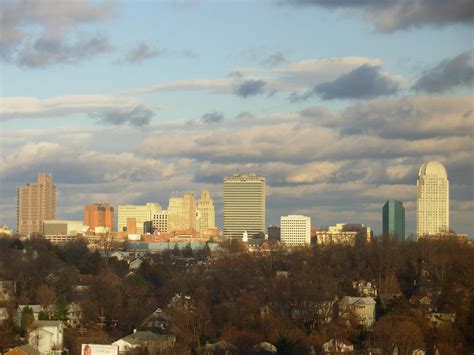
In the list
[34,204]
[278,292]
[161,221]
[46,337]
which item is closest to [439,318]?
[278,292]

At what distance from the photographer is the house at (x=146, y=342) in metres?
33.1

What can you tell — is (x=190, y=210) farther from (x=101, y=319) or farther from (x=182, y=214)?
(x=101, y=319)

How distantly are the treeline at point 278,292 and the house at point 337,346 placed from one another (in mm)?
356

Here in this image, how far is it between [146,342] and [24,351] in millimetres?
4113

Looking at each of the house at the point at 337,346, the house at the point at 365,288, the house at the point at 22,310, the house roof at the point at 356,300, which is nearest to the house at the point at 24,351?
the house at the point at 22,310

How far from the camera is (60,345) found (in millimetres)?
34719

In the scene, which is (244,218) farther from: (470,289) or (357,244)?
(470,289)

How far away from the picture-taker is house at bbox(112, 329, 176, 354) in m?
33.1

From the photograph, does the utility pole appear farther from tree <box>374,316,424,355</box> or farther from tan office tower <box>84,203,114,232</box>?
tan office tower <box>84,203,114,232</box>

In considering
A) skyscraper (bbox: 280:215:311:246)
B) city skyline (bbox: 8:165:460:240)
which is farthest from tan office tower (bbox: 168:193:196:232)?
skyscraper (bbox: 280:215:311:246)

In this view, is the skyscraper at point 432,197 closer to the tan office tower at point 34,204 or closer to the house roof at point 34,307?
the tan office tower at point 34,204

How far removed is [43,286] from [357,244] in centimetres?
2257

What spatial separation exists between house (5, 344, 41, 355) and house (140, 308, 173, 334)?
212 inches

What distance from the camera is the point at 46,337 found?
3538 cm
